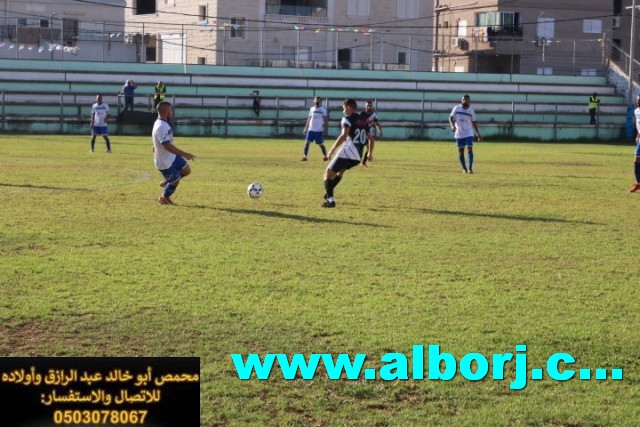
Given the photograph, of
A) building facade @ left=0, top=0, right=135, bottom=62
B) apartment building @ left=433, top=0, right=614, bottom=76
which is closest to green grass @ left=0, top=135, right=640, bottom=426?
building facade @ left=0, top=0, right=135, bottom=62

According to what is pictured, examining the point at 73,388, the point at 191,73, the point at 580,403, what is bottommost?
the point at 580,403

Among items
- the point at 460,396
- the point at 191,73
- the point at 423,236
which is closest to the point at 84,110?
the point at 191,73

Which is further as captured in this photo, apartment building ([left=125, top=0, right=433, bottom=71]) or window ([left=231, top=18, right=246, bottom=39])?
window ([left=231, top=18, right=246, bottom=39])

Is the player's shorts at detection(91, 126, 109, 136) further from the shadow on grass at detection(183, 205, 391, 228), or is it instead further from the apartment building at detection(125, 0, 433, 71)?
the apartment building at detection(125, 0, 433, 71)

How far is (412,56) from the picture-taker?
60.7 meters

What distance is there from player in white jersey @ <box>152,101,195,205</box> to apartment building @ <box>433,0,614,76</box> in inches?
1847

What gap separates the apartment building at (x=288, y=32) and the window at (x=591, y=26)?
34.5 ft

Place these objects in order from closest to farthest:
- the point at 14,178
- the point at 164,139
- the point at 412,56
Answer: the point at 164,139
the point at 14,178
the point at 412,56

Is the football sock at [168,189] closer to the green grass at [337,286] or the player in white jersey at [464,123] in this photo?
the green grass at [337,286]

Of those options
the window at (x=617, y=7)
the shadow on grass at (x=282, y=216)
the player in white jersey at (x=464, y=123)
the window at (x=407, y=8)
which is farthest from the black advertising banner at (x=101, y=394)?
the window at (x=617, y=7)

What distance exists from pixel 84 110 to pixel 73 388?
41219 millimetres

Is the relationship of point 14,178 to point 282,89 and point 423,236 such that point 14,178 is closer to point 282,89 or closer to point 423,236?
point 423,236

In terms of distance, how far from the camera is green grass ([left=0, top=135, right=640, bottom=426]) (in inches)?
267

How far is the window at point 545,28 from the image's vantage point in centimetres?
6875
